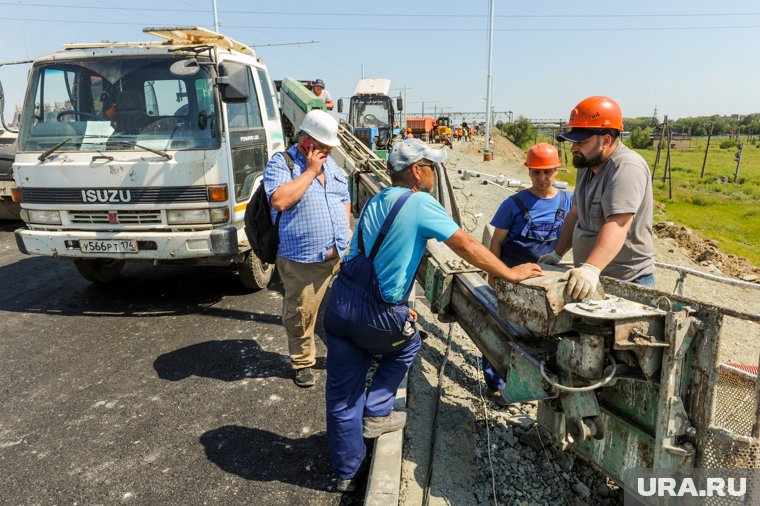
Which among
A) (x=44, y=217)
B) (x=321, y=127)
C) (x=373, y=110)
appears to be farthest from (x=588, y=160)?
(x=373, y=110)

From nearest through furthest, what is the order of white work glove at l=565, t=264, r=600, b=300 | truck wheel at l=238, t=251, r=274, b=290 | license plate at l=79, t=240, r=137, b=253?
1. white work glove at l=565, t=264, r=600, b=300
2. license plate at l=79, t=240, r=137, b=253
3. truck wheel at l=238, t=251, r=274, b=290

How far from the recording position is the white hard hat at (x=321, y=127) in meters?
3.52

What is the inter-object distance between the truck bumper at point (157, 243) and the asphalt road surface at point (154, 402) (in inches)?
28.3

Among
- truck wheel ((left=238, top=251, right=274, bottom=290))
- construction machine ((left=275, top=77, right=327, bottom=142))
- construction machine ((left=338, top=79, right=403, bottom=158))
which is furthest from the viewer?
construction machine ((left=338, top=79, right=403, bottom=158))

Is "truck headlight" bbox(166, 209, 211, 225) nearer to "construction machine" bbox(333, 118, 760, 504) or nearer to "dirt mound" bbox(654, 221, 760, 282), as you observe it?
"construction machine" bbox(333, 118, 760, 504)

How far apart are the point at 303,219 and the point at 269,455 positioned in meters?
1.57

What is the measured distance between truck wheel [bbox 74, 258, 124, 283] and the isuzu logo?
3.99 ft

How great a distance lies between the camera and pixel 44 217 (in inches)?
195

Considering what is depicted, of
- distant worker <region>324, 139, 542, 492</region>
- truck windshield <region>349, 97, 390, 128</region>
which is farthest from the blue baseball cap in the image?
truck windshield <region>349, 97, 390, 128</region>

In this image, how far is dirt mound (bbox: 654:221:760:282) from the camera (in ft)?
28.2

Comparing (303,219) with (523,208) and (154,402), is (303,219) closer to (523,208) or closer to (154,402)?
(523,208)

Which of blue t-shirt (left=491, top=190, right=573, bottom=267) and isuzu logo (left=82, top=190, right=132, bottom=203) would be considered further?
isuzu logo (left=82, top=190, right=132, bottom=203)

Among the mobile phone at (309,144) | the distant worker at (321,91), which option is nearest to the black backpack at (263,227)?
the mobile phone at (309,144)

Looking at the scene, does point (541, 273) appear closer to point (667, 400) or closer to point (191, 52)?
point (667, 400)
